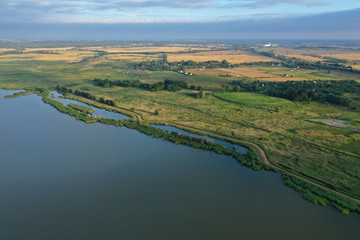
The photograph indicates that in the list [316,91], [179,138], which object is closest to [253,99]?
[316,91]

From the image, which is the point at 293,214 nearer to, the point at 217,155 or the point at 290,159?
the point at 290,159

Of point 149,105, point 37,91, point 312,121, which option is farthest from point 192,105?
point 37,91

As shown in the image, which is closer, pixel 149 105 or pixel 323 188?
pixel 323 188

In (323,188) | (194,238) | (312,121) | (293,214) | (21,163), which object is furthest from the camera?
(312,121)

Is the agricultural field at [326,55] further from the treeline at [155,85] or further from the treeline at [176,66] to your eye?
the treeline at [155,85]

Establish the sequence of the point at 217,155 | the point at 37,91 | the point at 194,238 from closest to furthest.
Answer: the point at 194,238 < the point at 217,155 < the point at 37,91

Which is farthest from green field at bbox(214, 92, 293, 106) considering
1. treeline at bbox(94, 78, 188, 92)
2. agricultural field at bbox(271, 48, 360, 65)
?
agricultural field at bbox(271, 48, 360, 65)
